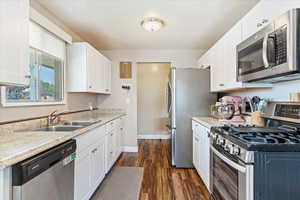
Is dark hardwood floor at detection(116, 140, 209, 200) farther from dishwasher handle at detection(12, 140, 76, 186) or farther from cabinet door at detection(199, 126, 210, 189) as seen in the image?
dishwasher handle at detection(12, 140, 76, 186)

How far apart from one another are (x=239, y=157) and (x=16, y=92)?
2.14 metres

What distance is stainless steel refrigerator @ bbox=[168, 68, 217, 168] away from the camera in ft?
10.4

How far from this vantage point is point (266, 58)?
1442 millimetres

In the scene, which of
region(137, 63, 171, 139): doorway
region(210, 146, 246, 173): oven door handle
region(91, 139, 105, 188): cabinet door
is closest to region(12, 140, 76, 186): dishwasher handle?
region(91, 139, 105, 188): cabinet door

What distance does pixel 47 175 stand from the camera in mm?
1236

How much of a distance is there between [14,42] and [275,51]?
76.7 inches

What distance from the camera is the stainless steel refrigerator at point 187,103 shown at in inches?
125

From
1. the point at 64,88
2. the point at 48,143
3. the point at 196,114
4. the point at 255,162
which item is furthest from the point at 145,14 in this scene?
the point at 255,162

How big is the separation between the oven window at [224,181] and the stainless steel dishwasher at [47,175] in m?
1.30

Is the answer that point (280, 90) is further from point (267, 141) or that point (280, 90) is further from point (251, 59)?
point (267, 141)

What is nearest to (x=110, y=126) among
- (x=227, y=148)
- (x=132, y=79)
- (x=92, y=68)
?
(x=92, y=68)

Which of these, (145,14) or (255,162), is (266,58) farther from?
(145,14)

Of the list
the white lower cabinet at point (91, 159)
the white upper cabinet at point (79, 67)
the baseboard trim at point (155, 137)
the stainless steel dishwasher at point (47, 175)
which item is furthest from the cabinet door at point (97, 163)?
the baseboard trim at point (155, 137)

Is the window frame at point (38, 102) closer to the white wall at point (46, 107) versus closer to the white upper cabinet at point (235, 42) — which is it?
the white wall at point (46, 107)
